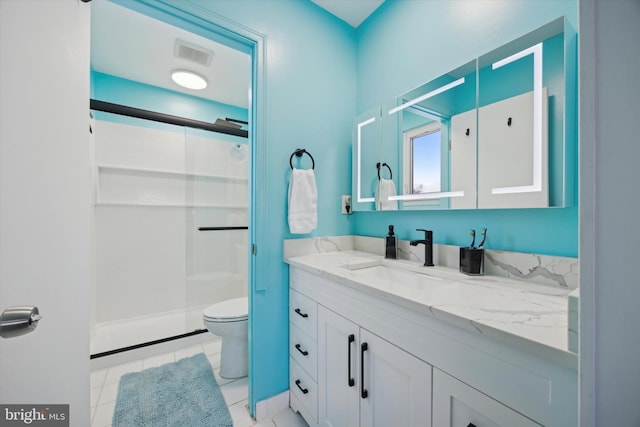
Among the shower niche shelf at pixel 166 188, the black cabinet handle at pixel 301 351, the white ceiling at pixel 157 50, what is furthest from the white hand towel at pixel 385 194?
the shower niche shelf at pixel 166 188

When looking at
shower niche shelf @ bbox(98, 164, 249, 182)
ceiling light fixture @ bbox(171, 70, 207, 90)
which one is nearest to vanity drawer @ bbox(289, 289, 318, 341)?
shower niche shelf @ bbox(98, 164, 249, 182)

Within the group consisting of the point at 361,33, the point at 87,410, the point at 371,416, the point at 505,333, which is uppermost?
the point at 361,33

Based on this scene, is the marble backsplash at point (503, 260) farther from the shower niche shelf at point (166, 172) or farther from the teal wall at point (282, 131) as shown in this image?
→ the shower niche shelf at point (166, 172)

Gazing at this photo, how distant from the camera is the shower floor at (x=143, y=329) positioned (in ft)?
6.68

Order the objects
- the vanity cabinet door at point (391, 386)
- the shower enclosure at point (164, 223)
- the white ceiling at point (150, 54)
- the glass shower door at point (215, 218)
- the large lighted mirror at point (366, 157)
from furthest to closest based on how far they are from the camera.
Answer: the glass shower door at point (215, 218) → the shower enclosure at point (164, 223) → the white ceiling at point (150, 54) → the large lighted mirror at point (366, 157) → the vanity cabinet door at point (391, 386)

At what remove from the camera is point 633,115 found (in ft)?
1.12

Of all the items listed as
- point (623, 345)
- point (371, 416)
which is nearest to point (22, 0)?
point (623, 345)

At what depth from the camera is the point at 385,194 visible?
1.54 metres

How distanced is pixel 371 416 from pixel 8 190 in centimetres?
122

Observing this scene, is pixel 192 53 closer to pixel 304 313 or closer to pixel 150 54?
pixel 150 54

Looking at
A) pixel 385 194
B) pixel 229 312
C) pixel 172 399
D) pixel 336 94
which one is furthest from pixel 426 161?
pixel 172 399

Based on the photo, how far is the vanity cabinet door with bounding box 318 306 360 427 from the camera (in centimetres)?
Answer: 99

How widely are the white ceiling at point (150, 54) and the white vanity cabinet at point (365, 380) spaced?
59.5 inches

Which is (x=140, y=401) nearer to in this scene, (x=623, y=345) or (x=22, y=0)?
(x=22, y=0)
